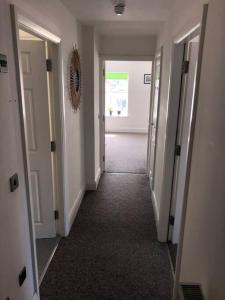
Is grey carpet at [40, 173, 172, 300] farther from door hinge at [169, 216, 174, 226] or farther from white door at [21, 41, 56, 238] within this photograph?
white door at [21, 41, 56, 238]

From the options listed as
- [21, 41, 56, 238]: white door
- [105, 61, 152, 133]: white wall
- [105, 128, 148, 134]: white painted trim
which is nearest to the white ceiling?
[21, 41, 56, 238]: white door

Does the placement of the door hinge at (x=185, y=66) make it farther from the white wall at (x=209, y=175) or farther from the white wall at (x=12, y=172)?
the white wall at (x=12, y=172)

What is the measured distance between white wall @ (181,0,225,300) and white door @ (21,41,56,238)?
1486mm

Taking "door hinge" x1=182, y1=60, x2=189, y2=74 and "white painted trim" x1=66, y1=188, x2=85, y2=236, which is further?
"white painted trim" x1=66, y1=188, x2=85, y2=236

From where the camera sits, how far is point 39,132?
241 cm

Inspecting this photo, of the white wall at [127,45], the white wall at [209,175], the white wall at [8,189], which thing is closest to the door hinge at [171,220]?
the white wall at [209,175]

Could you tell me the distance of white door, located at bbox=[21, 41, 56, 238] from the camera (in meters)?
2.24

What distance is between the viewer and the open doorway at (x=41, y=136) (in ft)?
7.34

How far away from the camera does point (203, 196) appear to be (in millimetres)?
1385

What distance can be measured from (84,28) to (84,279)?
310 centimetres

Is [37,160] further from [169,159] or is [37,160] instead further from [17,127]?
[169,159]

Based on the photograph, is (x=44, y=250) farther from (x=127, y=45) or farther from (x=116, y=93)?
(x=116, y=93)

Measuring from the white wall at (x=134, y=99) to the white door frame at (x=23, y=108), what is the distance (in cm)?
587

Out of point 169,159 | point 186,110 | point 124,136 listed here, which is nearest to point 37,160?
point 169,159
